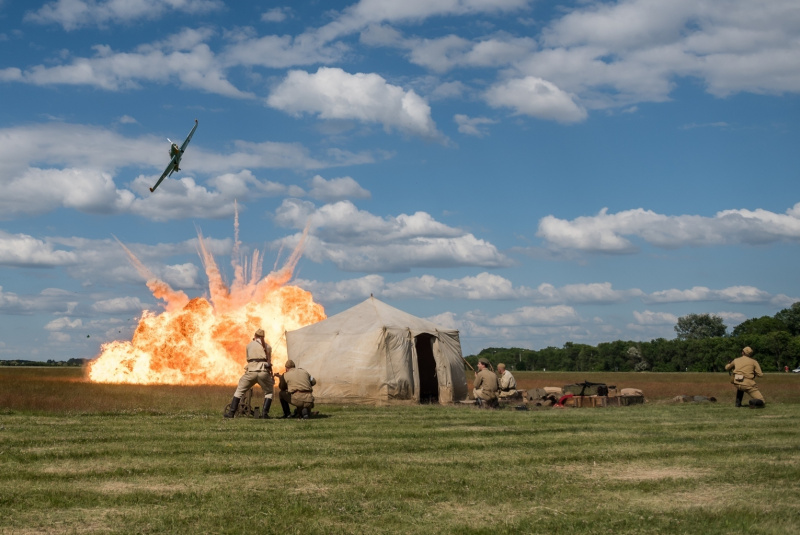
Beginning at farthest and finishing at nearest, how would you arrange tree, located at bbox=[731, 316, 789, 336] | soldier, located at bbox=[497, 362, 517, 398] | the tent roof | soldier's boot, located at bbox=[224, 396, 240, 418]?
1. tree, located at bbox=[731, 316, 789, 336]
2. the tent roof
3. soldier, located at bbox=[497, 362, 517, 398]
4. soldier's boot, located at bbox=[224, 396, 240, 418]

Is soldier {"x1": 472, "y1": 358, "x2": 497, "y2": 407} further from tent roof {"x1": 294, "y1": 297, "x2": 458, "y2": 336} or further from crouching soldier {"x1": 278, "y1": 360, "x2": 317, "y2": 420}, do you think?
crouching soldier {"x1": 278, "y1": 360, "x2": 317, "y2": 420}

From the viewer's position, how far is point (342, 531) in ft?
22.4

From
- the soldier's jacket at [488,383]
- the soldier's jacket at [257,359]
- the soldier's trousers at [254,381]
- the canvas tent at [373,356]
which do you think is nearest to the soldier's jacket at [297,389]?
the soldier's trousers at [254,381]

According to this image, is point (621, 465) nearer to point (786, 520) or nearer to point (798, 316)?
point (786, 520)

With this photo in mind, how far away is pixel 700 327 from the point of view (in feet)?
523

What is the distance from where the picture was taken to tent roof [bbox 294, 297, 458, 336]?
26.1 meters

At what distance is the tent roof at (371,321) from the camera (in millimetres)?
26062

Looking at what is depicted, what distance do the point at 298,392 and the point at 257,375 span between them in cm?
99

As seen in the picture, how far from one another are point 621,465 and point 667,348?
402 ft

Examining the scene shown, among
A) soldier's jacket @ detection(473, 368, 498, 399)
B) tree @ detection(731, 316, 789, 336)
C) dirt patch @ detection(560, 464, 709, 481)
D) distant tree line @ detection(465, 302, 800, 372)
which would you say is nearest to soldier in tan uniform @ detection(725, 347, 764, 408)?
soldier's jacket @ detection(473, 368, 498, 399)

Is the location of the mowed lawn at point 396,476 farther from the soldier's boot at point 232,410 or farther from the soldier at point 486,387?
the soldier at point 486,387

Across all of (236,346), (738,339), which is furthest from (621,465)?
(738,339)

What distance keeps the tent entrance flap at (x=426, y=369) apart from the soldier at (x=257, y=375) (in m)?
10.0

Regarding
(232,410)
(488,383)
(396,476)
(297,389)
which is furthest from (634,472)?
(488,383)
